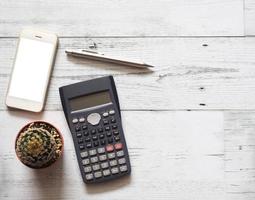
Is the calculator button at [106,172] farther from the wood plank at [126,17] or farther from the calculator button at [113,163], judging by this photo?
the wood plank at [126,17]

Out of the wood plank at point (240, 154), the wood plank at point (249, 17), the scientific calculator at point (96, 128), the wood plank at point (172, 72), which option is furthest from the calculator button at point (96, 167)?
the wood plank at point (249, 17)

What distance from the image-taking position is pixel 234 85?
0.85 m

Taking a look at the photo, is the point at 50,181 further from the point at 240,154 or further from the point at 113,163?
the point at 240,154

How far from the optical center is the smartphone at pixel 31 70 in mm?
842

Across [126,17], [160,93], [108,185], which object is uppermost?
[126,17]

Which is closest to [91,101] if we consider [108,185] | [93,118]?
[93,118]

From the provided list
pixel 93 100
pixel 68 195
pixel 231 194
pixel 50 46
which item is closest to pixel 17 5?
pixel 50 46

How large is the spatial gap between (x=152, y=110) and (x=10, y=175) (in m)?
0.25

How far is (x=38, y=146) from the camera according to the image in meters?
0.76

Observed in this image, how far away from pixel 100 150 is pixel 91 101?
0.08 m

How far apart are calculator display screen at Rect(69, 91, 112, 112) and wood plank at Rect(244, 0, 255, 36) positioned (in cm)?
25

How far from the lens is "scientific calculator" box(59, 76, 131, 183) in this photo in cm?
83

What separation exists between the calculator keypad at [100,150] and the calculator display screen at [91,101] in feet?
0.09

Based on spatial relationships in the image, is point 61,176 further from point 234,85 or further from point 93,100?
point 234,85
